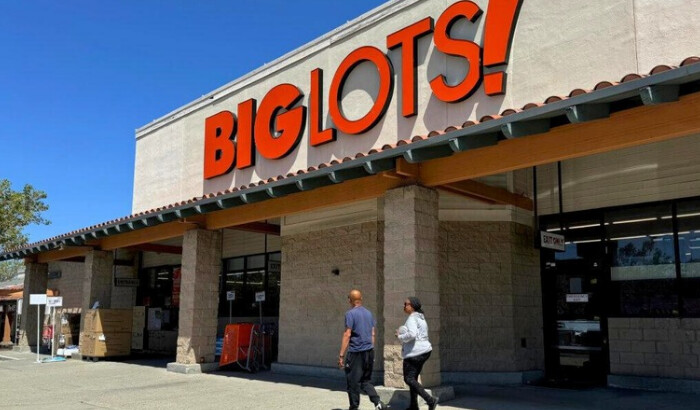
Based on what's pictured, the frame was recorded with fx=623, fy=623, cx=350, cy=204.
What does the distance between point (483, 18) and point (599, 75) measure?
250cm

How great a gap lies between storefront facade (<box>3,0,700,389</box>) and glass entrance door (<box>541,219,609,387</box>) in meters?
0.03

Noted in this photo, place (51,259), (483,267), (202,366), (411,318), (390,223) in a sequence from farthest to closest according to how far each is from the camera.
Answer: (51,259) → (202,366) → (483,267) → (390,223) → (411,318)

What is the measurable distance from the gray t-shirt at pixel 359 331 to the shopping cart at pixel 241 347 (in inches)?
259

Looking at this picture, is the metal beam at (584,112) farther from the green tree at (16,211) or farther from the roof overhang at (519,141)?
the green tree at (16,211)

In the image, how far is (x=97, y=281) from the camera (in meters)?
19.4

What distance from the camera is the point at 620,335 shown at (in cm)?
1130

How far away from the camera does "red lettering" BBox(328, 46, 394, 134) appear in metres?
12.6

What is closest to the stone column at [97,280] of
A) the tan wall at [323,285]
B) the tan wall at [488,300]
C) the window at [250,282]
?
the window at [250,282]

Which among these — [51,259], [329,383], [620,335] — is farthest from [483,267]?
[51,259]

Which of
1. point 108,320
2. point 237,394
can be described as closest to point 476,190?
point 237,394

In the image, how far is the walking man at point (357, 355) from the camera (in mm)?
8891

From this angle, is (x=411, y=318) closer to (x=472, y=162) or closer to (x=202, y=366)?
(x=472, y=162)

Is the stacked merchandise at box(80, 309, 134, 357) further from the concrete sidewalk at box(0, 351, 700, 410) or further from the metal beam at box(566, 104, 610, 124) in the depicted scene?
the metal beam at box(566, 104, 610, 124)

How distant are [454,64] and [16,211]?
33.2m
